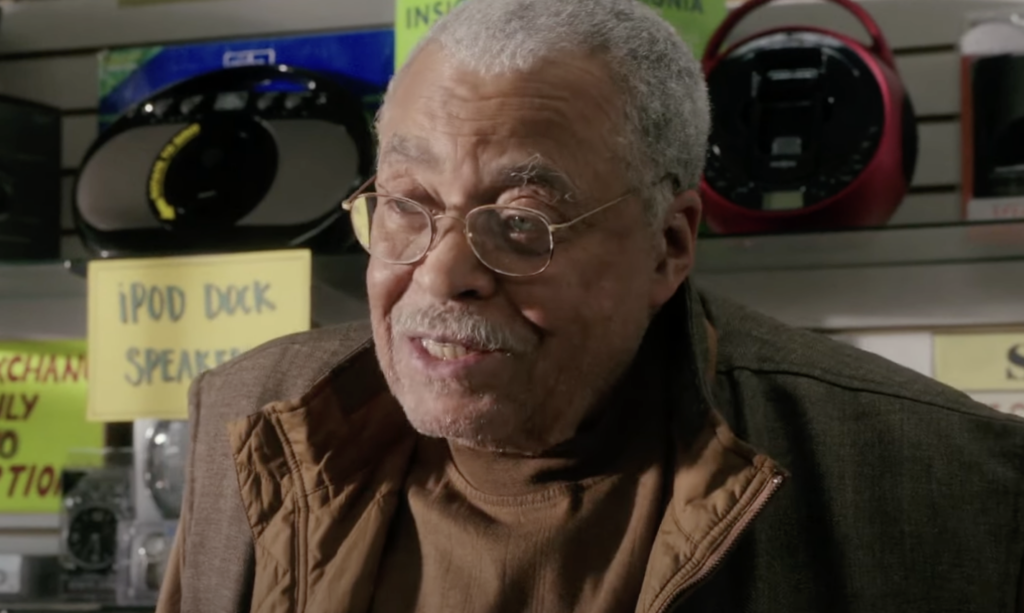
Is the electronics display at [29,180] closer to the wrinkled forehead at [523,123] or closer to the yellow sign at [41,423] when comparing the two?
the yellow sign at [41,423]

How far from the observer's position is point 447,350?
863mm

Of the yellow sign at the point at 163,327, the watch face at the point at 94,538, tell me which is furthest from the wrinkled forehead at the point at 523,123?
the watch face at the point at 94,538

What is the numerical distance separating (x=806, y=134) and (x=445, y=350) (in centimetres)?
46

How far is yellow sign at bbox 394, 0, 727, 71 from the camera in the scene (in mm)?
1124

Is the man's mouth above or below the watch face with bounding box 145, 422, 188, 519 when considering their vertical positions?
above

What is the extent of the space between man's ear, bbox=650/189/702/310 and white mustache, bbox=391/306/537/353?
15cm

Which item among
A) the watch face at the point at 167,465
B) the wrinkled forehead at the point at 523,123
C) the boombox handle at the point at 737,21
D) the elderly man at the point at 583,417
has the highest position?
the boombox handle at the point at 737,21

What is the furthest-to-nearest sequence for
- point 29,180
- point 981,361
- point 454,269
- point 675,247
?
point 29,180 → point 981,361 → point 675,247 → point 454,269

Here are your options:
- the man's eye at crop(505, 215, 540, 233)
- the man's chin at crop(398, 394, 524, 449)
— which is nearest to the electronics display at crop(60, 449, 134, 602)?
the man's chin at crop(398, 394, 524, 449)

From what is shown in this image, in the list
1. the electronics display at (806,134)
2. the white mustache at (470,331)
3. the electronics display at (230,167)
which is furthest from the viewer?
the electronics display at (230,167)

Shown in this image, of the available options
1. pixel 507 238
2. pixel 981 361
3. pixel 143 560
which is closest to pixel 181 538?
pixel 143 560

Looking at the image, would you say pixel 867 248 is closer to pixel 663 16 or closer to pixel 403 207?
pixel 663 16

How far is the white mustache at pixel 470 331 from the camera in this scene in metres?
0.85

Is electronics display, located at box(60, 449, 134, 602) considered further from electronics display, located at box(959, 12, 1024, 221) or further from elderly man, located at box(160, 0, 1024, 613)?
electronics display, located at box(959, 12, 1024, 221)
